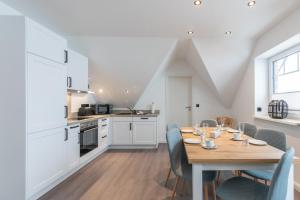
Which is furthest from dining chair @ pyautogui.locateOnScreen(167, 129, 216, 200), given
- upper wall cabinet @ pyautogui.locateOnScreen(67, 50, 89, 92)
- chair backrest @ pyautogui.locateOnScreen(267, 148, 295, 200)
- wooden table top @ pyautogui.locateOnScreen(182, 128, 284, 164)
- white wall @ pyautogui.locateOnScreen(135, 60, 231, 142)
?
white wall @ pyautogui.locateOnScreen(135, 60, 231, 142)

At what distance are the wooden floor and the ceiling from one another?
1.94 meters

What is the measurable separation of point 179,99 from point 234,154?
3813mm

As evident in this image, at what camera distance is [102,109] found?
471cm

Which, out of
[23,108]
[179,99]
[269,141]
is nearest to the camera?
[23,108]

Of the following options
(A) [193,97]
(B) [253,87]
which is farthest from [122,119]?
(B) [253,87]

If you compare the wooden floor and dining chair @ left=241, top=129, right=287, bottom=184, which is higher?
dining chair @ left=241, top=129, right=287, bottom=184

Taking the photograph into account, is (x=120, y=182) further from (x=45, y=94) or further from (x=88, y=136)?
(x=45, y=94)

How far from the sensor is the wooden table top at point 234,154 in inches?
59.6

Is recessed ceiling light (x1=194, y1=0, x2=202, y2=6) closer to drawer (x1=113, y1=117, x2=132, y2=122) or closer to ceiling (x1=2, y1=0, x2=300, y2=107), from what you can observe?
ceiling (x1=2, y1=0, x2=300, y2=107)

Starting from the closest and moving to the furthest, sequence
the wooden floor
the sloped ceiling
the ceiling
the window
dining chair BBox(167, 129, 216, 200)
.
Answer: dining chair BBox(167, 129, 216, 200), the wooden floor, the ceiling, the window, the sloped ceiling

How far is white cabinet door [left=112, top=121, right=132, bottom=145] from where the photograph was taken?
4.56 metres

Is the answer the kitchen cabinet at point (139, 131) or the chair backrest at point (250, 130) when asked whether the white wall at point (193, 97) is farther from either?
the chair backrest at point (250, 130)

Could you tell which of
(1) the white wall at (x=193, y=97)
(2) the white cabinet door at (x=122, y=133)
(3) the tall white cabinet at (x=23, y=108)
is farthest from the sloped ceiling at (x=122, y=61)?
(3) the tall white cabinet at (x=23, y=108)

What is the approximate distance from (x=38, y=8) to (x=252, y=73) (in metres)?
4.00
